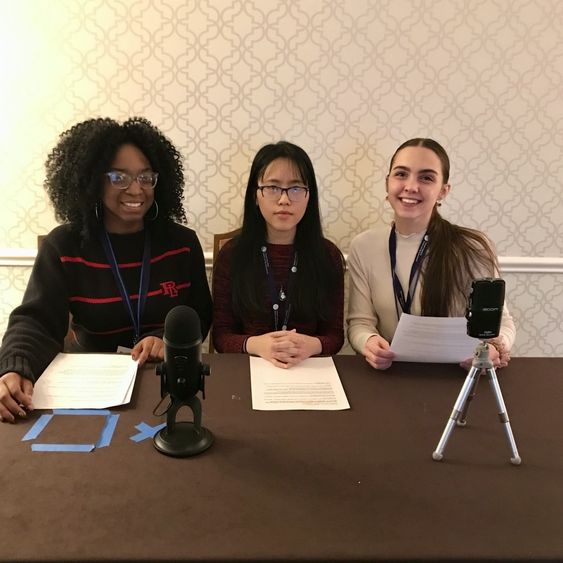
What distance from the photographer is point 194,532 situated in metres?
0.82

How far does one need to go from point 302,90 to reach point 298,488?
1.92 meters

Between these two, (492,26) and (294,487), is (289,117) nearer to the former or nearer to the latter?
(492,26)

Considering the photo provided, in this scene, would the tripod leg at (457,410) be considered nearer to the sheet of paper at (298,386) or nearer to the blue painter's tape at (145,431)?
the sheet of paper at (298,386)

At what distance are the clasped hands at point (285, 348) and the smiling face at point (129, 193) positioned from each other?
67 centimetres

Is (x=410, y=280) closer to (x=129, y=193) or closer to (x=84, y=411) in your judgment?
(x=129, y=193)

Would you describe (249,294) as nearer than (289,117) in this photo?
Yes

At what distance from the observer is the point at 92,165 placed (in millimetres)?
1772

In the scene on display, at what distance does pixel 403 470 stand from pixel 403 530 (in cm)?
17

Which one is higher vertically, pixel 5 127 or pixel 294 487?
pixel 5 127

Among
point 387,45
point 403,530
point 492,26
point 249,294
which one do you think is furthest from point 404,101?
point 403,530

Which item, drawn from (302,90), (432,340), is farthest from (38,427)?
(302,90)

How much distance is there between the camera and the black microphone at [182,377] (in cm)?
99

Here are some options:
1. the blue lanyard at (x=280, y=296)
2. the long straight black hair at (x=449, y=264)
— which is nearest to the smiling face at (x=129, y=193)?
the blue lanyard at (x=280, y=296)

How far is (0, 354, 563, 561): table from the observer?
31.7 inches
